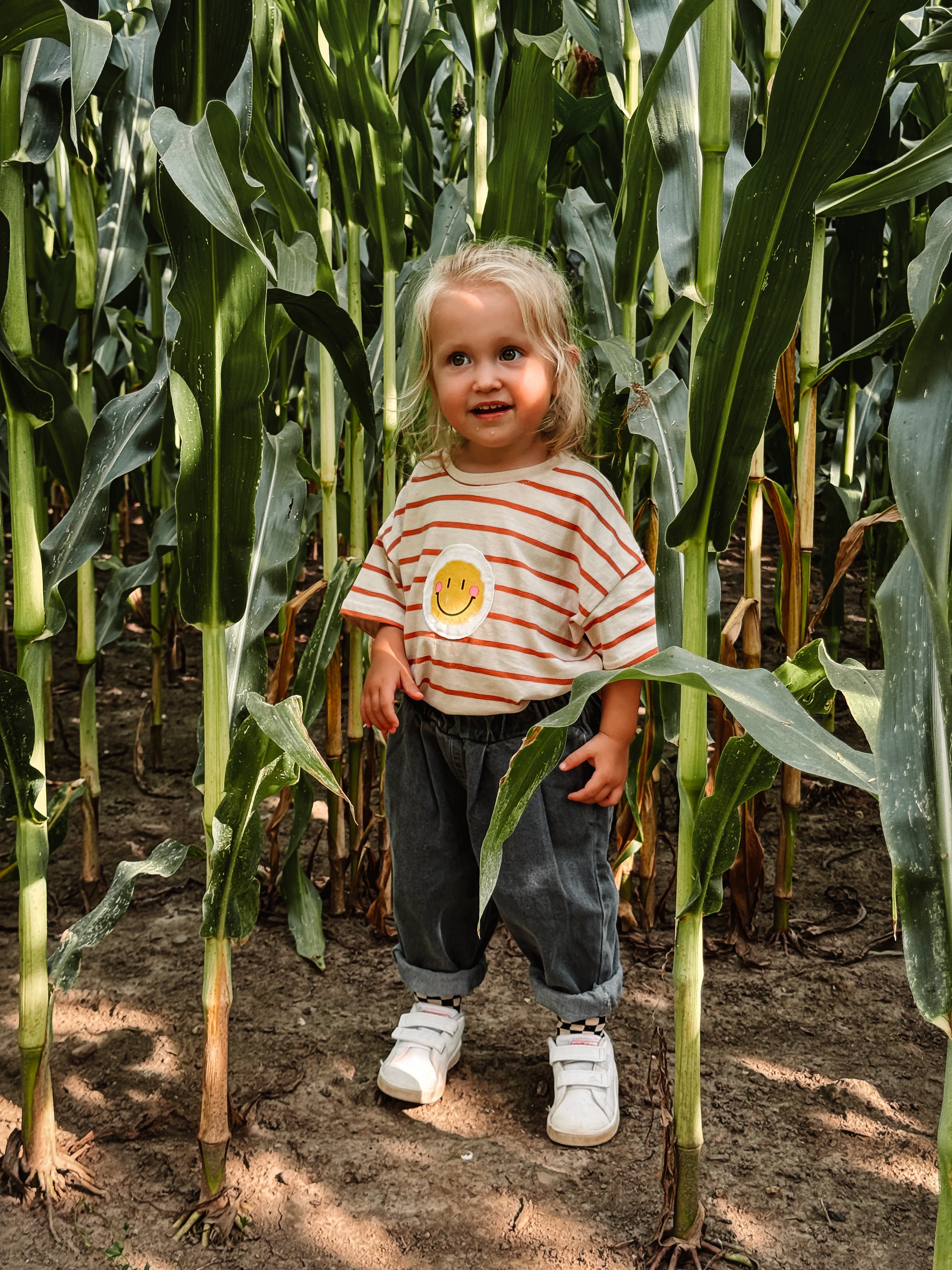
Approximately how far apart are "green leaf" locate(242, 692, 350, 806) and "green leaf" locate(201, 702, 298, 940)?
0.06 ft

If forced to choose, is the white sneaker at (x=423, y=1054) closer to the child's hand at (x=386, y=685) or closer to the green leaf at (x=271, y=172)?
the child's hand at (x=386, y=685)

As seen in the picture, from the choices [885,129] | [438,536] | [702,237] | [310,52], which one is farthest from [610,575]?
[885,129]

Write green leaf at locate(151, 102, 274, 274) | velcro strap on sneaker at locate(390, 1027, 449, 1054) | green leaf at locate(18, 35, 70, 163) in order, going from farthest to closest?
velcro strap on sneaker at locate(390, 1027, 449, 1054), green leaf at locate(18, 35, 70, 163), green leaf at locate(151, 102, 274, 274)

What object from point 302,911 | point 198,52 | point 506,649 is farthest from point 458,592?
point 302,911

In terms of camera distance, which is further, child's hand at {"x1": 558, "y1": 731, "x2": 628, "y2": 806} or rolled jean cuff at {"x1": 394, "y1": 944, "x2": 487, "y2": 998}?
rolled jean cuff at {"x1": 394, "y1": 944, "x2": 487, "y2": 998}

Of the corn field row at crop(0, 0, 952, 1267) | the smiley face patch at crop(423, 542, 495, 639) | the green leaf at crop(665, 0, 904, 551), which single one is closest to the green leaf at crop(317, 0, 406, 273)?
the corn field row at crop(0, 0, 952, 1267)

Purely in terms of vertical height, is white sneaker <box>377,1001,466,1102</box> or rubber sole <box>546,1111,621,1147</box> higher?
white sneaker <box>377,1001,466,1102</box>

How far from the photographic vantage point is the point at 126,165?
1.88m

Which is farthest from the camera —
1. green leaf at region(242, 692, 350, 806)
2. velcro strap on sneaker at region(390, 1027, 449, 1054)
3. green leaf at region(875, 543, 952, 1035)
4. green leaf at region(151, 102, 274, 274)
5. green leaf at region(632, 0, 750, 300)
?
velcro strap on sneaker at region(390, 1027, 449, 1054)

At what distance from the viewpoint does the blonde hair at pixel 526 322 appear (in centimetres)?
138

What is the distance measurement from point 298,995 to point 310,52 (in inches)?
59.0

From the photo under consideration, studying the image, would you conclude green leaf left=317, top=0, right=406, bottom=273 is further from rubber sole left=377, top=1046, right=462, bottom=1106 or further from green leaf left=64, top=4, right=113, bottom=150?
rubber sole left=377, top=1046, right=462, bottom=1106

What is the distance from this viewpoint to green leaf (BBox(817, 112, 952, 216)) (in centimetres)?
94

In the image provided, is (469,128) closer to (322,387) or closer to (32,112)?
(322,387)
